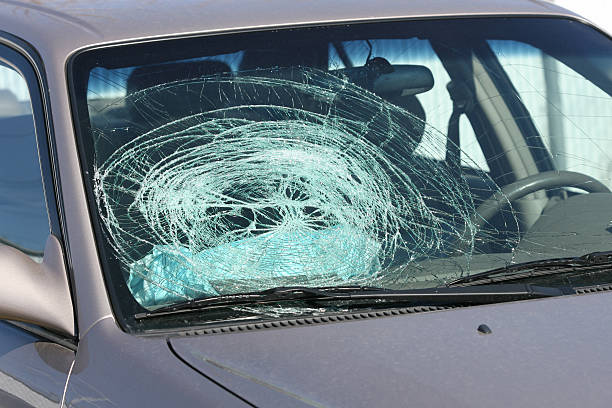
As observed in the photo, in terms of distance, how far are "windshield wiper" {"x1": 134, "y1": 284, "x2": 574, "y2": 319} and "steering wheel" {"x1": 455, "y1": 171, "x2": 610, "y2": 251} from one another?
0.89ft

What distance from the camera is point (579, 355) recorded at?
70.6 inches

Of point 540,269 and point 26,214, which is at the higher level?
point 26,214

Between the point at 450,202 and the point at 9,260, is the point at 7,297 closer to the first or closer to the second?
the point at 9,260

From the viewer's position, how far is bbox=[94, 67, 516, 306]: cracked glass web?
84.4 inches

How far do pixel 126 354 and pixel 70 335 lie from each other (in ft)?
0.59

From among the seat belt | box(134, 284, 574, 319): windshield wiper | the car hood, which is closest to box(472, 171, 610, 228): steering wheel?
the seat belt

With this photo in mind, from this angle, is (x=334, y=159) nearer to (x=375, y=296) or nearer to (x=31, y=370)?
(x=375, y=296)

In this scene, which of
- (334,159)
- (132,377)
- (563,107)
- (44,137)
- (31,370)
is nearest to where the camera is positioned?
(132,377)

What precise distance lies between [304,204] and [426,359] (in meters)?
0.61

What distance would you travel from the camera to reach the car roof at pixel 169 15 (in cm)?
239

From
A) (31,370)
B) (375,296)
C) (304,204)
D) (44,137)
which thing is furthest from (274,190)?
(31,370)

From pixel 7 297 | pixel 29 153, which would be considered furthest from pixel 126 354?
pixel 29 153

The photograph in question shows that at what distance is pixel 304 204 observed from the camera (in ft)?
7.47

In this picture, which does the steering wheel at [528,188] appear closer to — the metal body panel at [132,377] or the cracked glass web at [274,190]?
the cracked glass web at [274,190]
